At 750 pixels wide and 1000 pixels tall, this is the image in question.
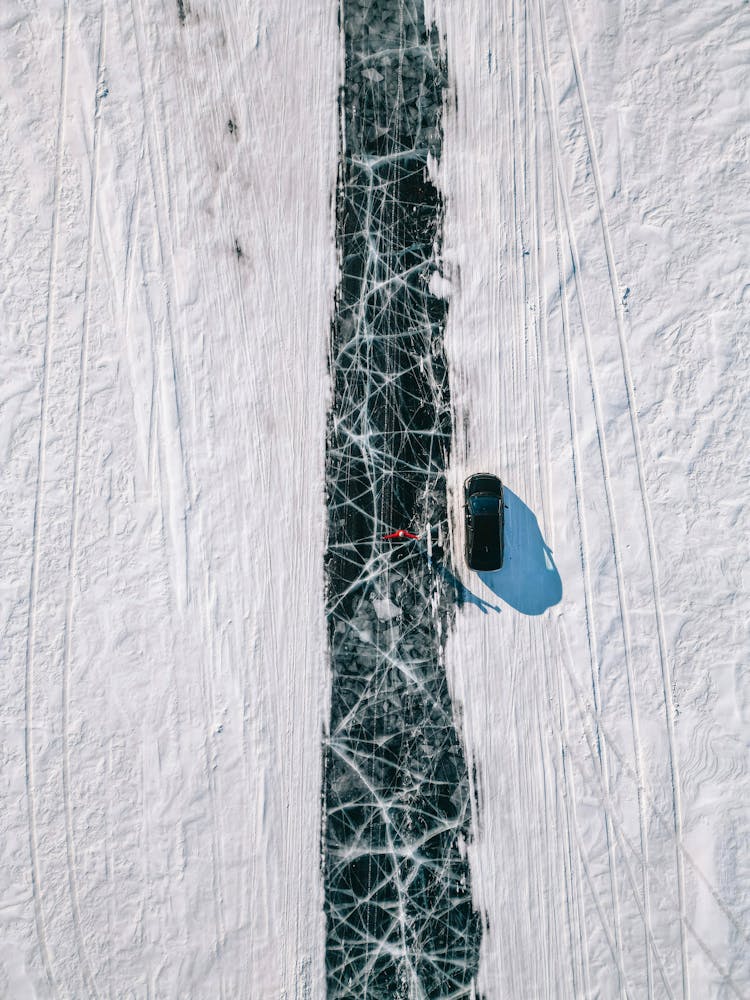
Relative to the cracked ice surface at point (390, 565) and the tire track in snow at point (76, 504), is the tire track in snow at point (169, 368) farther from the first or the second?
the cracked ice surface at point (390, 565)

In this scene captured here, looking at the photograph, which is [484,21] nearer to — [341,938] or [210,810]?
[210,810]

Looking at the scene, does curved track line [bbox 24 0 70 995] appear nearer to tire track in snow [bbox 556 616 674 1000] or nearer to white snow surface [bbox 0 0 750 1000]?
white snow surface [bbox 0 0 750 1000]

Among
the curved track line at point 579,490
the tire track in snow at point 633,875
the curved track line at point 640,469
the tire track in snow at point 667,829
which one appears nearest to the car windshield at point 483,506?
the curved track line at point 579,490

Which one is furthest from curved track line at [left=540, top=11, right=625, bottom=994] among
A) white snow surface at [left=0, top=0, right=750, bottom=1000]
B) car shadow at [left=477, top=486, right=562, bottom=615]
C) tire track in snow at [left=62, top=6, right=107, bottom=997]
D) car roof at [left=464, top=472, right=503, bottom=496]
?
tire track in snow at [left=62, top=6, right=107, bottom=997]

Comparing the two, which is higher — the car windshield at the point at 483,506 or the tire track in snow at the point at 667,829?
the car windshield at the point at 483,506

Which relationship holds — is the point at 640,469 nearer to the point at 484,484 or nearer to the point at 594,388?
the point at 594,388

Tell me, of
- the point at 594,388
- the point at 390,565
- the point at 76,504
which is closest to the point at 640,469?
the point at 594,388
